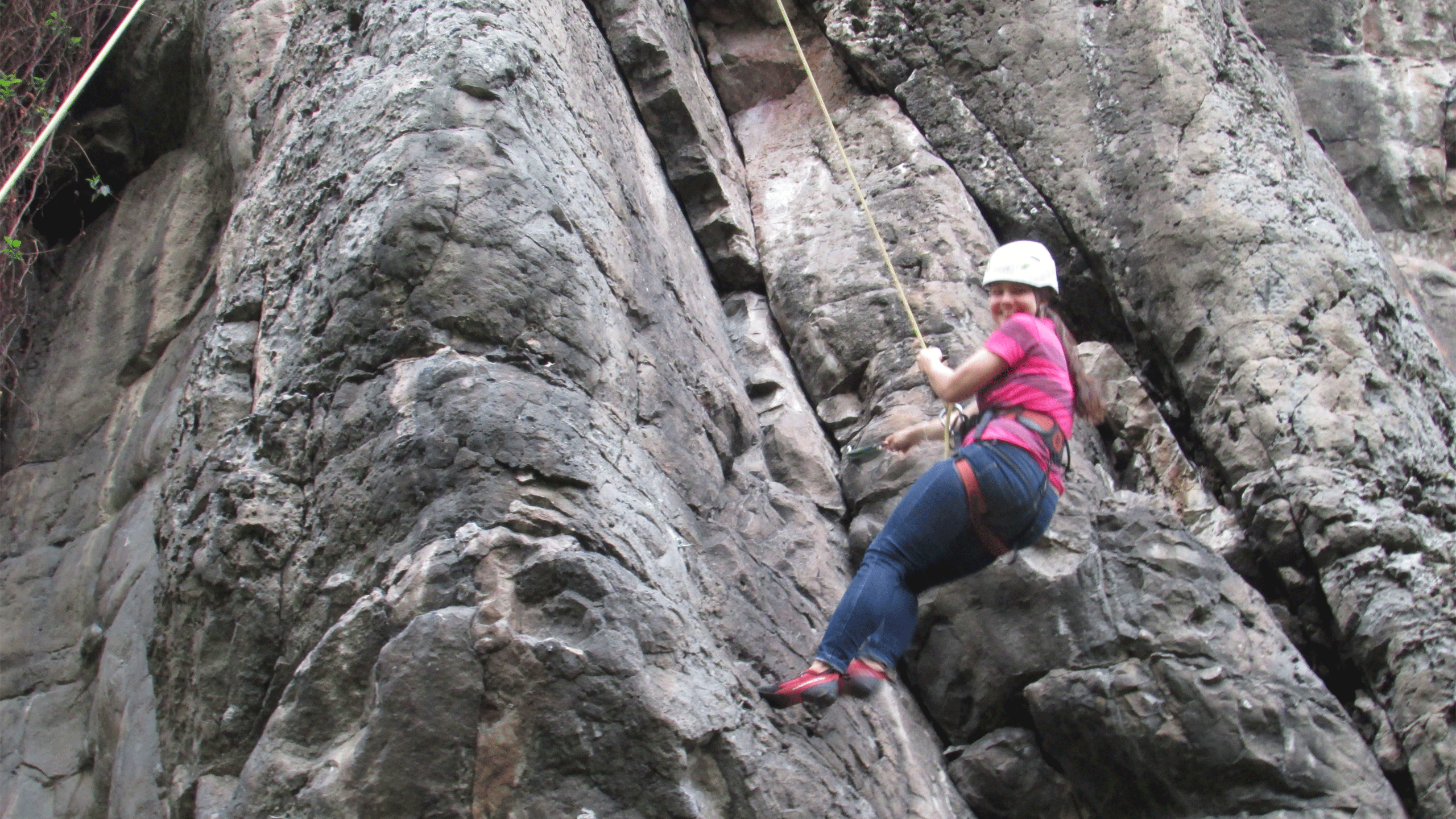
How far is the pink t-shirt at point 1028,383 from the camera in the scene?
10.2 feet

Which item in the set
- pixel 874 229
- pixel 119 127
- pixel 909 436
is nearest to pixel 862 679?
pixel 909 436

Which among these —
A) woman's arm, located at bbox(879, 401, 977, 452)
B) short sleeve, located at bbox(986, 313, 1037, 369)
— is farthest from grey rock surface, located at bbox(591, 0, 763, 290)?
short sleeve, located at bbox(986, 313, 1037, 369)

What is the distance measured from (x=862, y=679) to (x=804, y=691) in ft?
0.65

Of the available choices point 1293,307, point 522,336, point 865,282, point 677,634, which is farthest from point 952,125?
point 677,634

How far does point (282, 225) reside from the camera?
12.0ft

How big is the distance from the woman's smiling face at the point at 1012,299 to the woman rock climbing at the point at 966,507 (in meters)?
0.09

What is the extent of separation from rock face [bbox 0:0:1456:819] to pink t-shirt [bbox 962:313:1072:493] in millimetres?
641

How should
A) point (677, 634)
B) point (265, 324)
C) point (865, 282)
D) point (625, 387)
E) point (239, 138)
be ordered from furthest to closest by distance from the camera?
point (239, 138)
point (865, 282)
point (265, 324)
point (625, 387)
point (677, 634)

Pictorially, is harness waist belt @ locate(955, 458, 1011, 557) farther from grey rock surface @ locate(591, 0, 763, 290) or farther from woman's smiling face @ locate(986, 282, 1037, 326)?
grey rock surface @ locate(591, 0, 763, 290)

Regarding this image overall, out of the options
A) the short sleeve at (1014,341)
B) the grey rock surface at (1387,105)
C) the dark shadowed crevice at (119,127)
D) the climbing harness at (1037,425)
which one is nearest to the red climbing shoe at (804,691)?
the climbing harness at (1037,425)

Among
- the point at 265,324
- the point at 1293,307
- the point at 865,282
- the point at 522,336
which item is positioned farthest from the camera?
the point at 865,282

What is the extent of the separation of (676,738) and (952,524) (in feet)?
3.29

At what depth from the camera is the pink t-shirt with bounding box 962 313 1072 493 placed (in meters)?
3.10

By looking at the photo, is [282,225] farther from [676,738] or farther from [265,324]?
[676,738]
